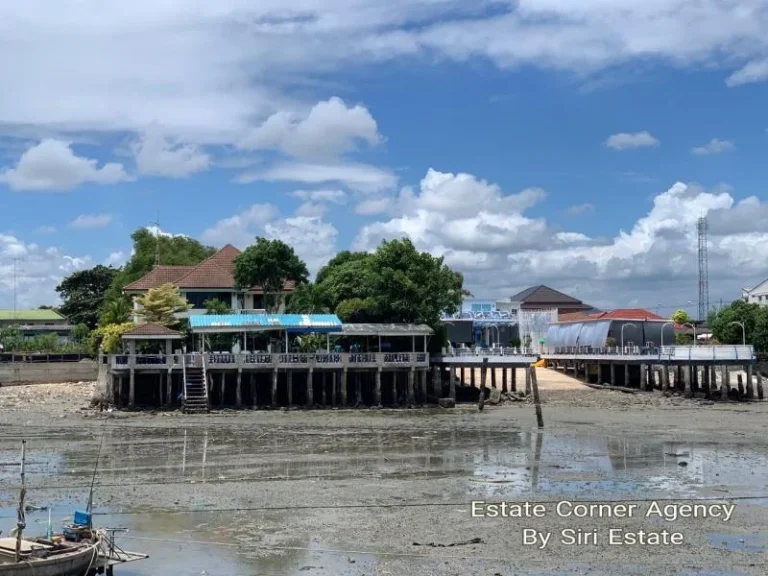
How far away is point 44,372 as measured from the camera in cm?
6316

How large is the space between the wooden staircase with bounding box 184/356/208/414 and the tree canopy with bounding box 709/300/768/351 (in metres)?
51.1

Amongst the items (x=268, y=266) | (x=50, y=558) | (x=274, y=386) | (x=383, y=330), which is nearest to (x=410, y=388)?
(x=383, y=330)

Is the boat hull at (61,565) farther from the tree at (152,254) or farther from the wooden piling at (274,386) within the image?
the tree at (152,254)

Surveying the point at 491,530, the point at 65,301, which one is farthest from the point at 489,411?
the point at 65,301

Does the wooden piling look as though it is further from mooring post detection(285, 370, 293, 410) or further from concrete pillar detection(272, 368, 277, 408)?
mooring post detection(285, 370, 293, 410)

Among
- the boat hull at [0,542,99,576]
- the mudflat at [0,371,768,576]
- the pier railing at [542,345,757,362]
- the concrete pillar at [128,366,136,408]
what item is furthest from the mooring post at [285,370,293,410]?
the boat hull at [0,542,99,576]

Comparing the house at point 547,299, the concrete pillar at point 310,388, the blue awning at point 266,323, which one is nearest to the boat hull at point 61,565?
the concrete pillar at point 310,388

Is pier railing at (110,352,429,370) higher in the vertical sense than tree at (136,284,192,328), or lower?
lower

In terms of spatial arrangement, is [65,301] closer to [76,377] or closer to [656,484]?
[76,377]

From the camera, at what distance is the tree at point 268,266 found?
6072 cm

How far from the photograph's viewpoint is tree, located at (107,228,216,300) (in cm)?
8525

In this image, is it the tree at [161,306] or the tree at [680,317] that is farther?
the tree at [680,317]

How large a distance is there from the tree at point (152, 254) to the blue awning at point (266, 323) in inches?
1261

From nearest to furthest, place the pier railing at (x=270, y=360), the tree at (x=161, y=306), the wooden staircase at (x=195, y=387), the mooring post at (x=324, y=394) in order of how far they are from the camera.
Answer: the wooden staircase at (x=195, y=387), the pier railing at (x=270, y=360), the mooring post at (x=324, y=394), the tree at (x=161, y=306)
